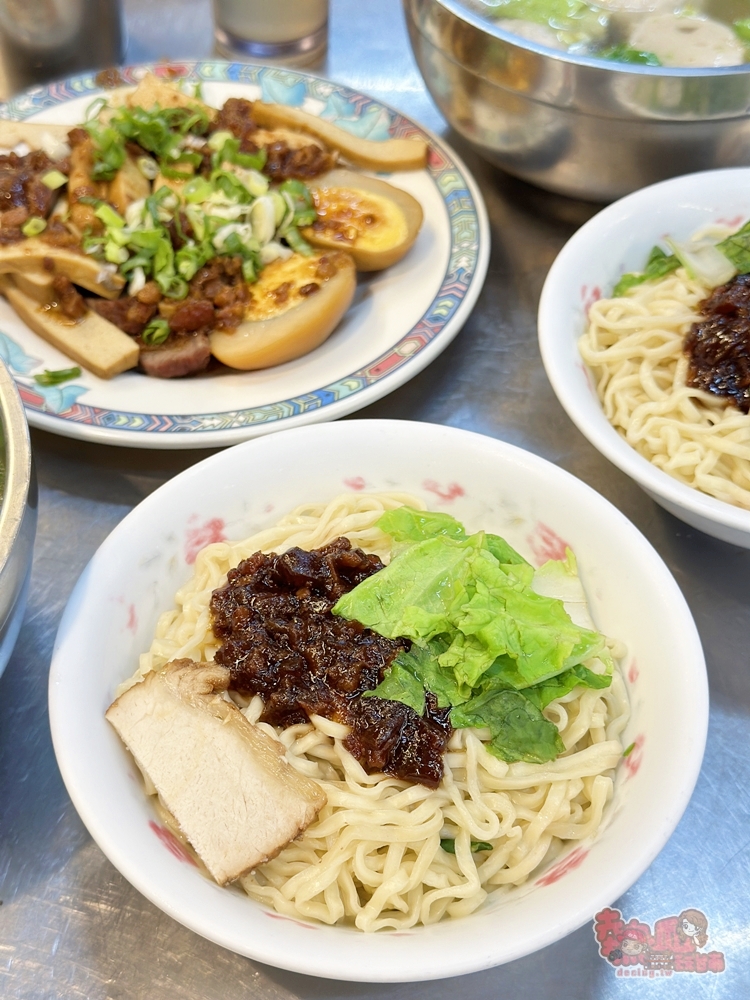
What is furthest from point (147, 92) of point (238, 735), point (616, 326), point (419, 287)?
point (238, 735)

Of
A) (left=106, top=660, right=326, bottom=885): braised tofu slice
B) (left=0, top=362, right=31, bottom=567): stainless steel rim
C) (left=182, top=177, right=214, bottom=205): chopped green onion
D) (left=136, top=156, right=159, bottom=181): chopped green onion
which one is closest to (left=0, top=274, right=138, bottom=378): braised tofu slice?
(left=182, top=177, right=214, bottom=205): chopped green onion

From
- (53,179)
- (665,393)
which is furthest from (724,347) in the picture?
(53,179)

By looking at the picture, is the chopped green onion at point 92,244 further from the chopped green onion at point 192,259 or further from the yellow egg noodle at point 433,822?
the yellow egg noodle at point 433,822

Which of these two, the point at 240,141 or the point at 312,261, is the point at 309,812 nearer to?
the point at 312,261

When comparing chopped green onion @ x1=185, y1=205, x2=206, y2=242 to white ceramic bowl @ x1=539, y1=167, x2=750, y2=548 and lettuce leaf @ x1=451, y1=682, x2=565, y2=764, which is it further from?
lettuce leaf @ x1=451, y1=682, x2=565, y2=764

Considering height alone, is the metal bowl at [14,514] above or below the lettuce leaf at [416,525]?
above

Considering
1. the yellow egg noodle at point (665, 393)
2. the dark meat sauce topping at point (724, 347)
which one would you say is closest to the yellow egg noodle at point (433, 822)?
the yellow egg noodle at point (665, 393)
